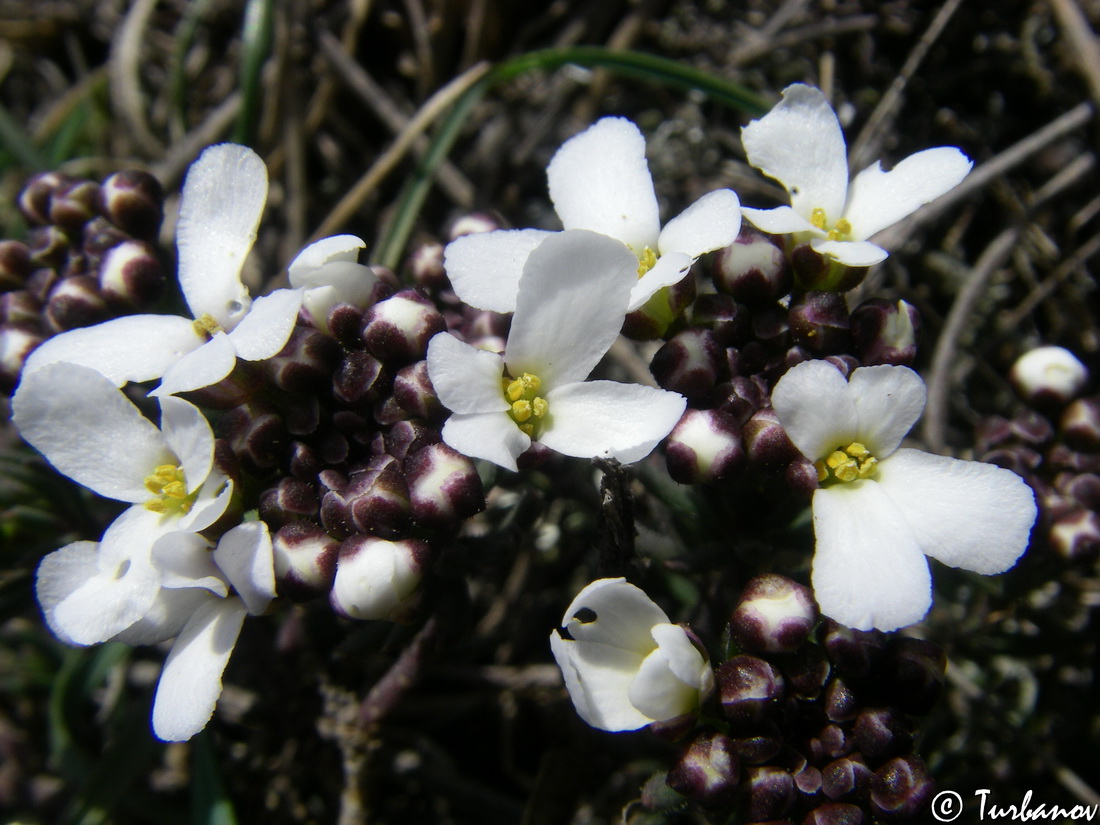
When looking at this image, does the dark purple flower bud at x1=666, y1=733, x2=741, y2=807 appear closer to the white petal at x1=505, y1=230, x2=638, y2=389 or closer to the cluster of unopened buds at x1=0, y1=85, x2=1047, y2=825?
the cluster of unopened buds at x1=0, y1=85, x2=1047, y2=825

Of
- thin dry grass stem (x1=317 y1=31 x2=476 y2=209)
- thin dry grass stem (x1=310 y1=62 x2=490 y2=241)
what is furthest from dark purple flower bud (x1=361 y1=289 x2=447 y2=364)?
thin dry grass stem (x1=317 y1=31 x2=476 y2=209)

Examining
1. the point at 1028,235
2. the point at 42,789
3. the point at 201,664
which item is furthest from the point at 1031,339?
the point at 42,789

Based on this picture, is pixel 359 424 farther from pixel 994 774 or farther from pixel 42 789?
pixel 994 774

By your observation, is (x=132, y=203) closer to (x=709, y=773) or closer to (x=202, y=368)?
(x=202, y=368)

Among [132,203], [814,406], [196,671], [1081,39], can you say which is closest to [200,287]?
[132,203]

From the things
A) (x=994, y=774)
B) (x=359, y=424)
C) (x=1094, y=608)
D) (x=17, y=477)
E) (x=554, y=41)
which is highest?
(x=554, y=41)

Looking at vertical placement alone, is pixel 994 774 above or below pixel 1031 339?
below

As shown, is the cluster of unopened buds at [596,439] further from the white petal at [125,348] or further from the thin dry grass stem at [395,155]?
the thin dry grass stem at [395,155]
